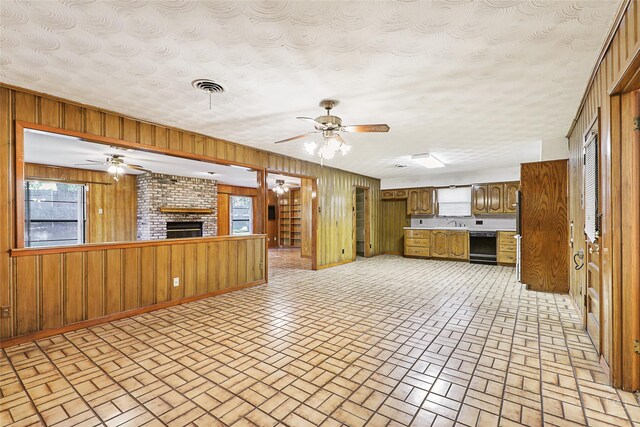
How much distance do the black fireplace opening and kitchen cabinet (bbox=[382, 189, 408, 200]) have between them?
573cm

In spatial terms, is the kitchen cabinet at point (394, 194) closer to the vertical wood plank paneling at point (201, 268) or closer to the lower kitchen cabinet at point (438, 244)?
the lower kitchen cabinet at point (438, 244)

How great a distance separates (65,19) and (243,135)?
2.66 m

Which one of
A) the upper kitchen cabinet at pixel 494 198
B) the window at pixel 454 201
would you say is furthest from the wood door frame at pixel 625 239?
the window at pixel 454 201

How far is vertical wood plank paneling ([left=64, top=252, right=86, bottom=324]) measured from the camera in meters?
3.20

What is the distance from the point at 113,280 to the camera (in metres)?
3.56

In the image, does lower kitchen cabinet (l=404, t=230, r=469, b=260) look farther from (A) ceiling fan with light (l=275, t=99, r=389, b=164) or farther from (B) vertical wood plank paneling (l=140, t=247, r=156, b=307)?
(B) vertical wood plank paneling (l=140, t=247, r=156, b=307)

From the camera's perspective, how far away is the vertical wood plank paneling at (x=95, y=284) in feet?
11.0

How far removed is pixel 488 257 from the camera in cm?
756

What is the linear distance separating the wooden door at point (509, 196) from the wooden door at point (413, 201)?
7.08 feet

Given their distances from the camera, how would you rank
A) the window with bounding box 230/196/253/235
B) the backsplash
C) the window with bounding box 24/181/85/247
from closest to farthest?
the window with bounding box 24/181/85/247 < the backsplash < the window with bounding box 230/196/253/235

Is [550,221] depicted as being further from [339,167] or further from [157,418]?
[157,418]

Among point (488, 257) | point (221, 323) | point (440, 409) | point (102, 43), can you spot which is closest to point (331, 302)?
point (221, 323)

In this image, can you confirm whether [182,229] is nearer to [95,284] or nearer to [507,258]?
[95,284]

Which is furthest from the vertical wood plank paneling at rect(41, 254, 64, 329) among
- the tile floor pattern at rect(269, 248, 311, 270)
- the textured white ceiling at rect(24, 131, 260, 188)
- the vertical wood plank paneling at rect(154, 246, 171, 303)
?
the tile floor pattern at rect(269, 248, 311, 270)
